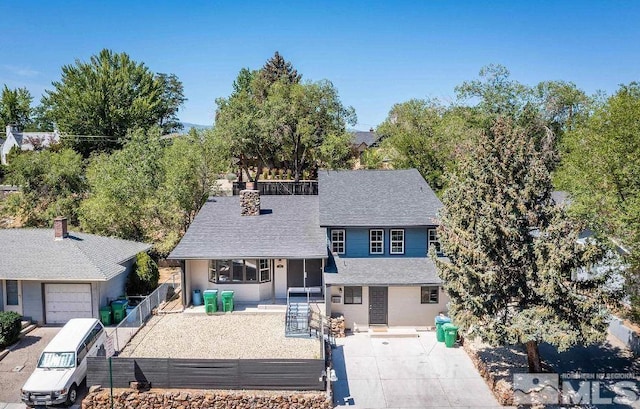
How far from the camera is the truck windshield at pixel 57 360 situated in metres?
15.3

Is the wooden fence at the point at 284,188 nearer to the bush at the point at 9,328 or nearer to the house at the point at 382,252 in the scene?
the house at the point at 382,252

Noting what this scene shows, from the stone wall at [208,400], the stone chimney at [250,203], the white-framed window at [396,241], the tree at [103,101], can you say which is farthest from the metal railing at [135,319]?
the tree at [103,101]

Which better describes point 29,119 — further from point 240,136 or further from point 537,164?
point 537,164

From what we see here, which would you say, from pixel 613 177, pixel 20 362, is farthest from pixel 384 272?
pixel 20 362

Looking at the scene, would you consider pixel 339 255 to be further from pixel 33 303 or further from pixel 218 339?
pixel 33 303

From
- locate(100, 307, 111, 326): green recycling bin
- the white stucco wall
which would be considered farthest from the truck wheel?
the white stucco wall

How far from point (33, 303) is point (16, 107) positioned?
77.8 metres

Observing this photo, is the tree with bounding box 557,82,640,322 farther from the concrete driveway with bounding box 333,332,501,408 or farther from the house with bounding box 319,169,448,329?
the concrete driveway with bounding box 333,332,501,408

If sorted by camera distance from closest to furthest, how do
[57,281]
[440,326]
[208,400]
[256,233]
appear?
1. [208,400]
2. [440,326]
3. [57,281]
4. [256,233]

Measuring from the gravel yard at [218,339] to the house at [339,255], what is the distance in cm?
172

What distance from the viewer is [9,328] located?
18.6 metres

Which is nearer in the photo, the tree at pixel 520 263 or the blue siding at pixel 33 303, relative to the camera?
the tree at pixel 520 263

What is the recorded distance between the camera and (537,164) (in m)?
14.7

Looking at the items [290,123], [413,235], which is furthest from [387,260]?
[290,123]
